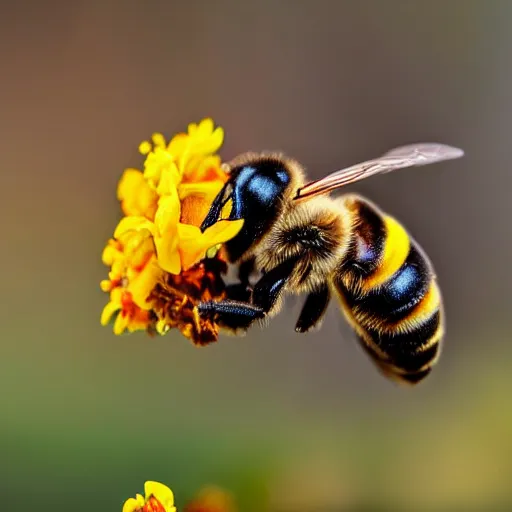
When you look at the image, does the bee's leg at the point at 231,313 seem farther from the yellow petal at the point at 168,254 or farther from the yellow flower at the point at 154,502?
the yellow flower at the point at 154,502

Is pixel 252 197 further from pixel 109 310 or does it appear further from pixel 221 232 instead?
pixel 109 310

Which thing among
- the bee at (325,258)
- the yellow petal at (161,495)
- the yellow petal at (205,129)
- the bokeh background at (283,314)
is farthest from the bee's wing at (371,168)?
the bokeh background at (283,314)

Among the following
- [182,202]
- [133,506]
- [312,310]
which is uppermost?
[182,202]

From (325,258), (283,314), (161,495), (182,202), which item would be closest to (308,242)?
(325,258)

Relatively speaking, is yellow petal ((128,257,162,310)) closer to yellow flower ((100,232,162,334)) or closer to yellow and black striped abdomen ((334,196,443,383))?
yellow flower ((100,232,162,334))

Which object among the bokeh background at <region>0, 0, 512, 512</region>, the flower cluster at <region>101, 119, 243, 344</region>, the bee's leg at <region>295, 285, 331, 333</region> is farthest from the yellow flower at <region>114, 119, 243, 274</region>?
the bokeh background at <region>0, 0, 512, 512</region>

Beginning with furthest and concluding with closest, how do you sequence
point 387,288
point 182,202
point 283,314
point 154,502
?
point 283,314, point 387,288, point 182,202, point 154,502

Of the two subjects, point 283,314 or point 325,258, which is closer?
point 325,258

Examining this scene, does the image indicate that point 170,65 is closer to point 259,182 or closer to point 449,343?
point 449,343
